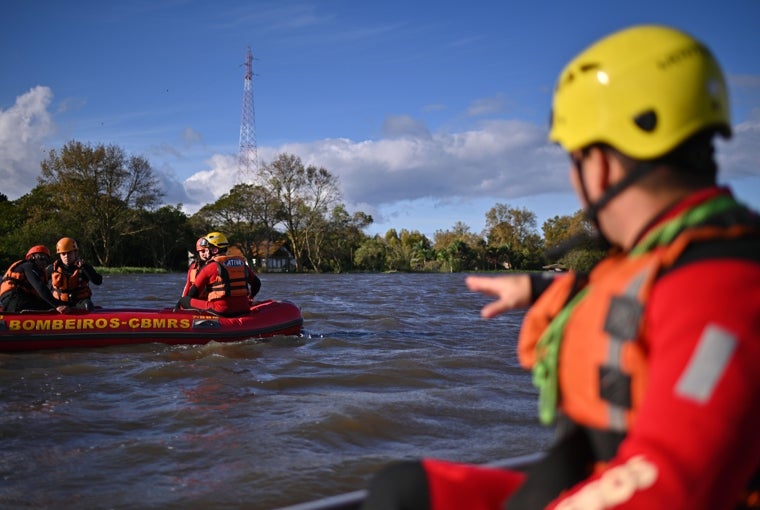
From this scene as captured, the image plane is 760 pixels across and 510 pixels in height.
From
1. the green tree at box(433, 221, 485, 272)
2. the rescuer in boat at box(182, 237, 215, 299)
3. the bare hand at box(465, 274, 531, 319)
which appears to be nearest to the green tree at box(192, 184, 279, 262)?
the green tree at box(433, 221, 485, 272)

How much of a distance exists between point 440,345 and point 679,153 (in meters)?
9.30

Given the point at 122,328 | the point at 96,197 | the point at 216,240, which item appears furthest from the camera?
the point at 96,197

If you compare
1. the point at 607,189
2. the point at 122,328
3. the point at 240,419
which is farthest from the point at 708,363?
Result: the point at 122,328


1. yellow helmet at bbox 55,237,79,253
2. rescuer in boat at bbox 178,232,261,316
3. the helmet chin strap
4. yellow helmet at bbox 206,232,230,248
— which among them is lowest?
rescuer in boat at bbox 178,232,261,316

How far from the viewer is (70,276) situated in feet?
33.6

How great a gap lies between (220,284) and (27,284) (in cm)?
289

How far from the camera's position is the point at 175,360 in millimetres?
8805

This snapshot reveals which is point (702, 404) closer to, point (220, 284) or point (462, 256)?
point (220, 284)

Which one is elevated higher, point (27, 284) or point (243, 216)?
point (243, 216)

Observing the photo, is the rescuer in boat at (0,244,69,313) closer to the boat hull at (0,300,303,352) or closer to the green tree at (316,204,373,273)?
the boat hull at (0,300,303,352)

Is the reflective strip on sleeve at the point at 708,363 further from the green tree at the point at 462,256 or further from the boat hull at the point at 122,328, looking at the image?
the green tree at the point at 462,256

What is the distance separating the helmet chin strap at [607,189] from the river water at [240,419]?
2.99 m

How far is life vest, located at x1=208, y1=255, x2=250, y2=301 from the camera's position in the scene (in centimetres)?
1033

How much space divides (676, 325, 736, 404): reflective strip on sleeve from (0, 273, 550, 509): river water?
3.21 metres
